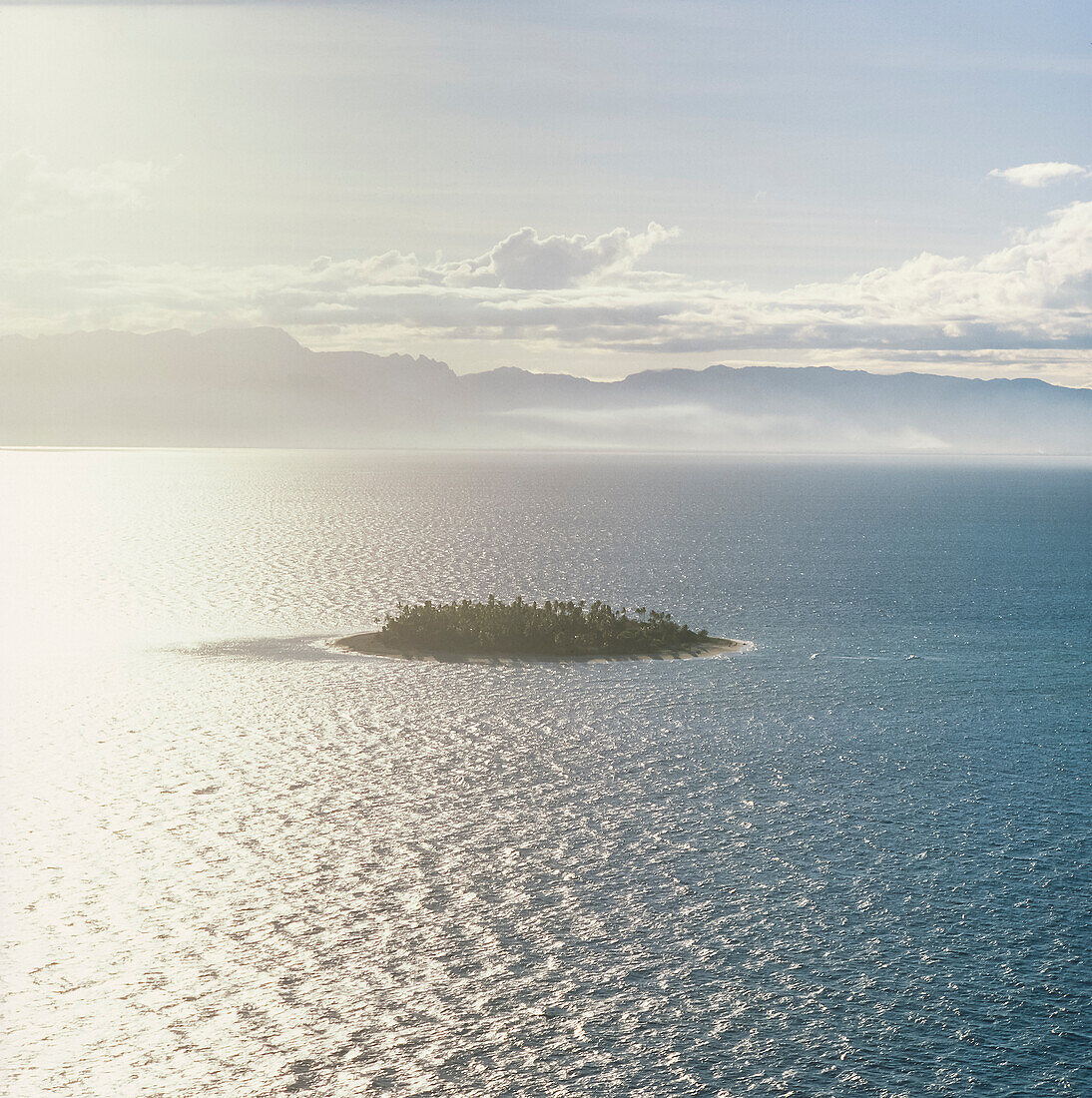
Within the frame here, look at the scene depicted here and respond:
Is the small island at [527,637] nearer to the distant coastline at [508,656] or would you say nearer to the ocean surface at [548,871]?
the distant coastline at [508,656]

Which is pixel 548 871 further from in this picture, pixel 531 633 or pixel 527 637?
pixel 531 633

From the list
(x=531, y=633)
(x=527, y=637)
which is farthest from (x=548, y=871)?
(x=531, y=633)

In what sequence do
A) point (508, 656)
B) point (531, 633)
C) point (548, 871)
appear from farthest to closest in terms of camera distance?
point (531, 633)
point (508, 656)
point (548, 871)

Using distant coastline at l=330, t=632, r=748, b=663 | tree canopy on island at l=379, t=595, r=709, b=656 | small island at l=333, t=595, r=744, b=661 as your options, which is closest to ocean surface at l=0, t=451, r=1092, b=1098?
distant coastline at l=330, t=632, r=748, b=663

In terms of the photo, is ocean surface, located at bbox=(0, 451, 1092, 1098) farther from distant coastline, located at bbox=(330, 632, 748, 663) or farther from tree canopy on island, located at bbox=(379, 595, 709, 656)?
tree canopy on island, located at bbox=(379, 595, 709, 656)

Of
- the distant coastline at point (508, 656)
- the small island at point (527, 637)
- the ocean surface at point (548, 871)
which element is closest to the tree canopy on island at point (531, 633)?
the small island at point (527, 637)
